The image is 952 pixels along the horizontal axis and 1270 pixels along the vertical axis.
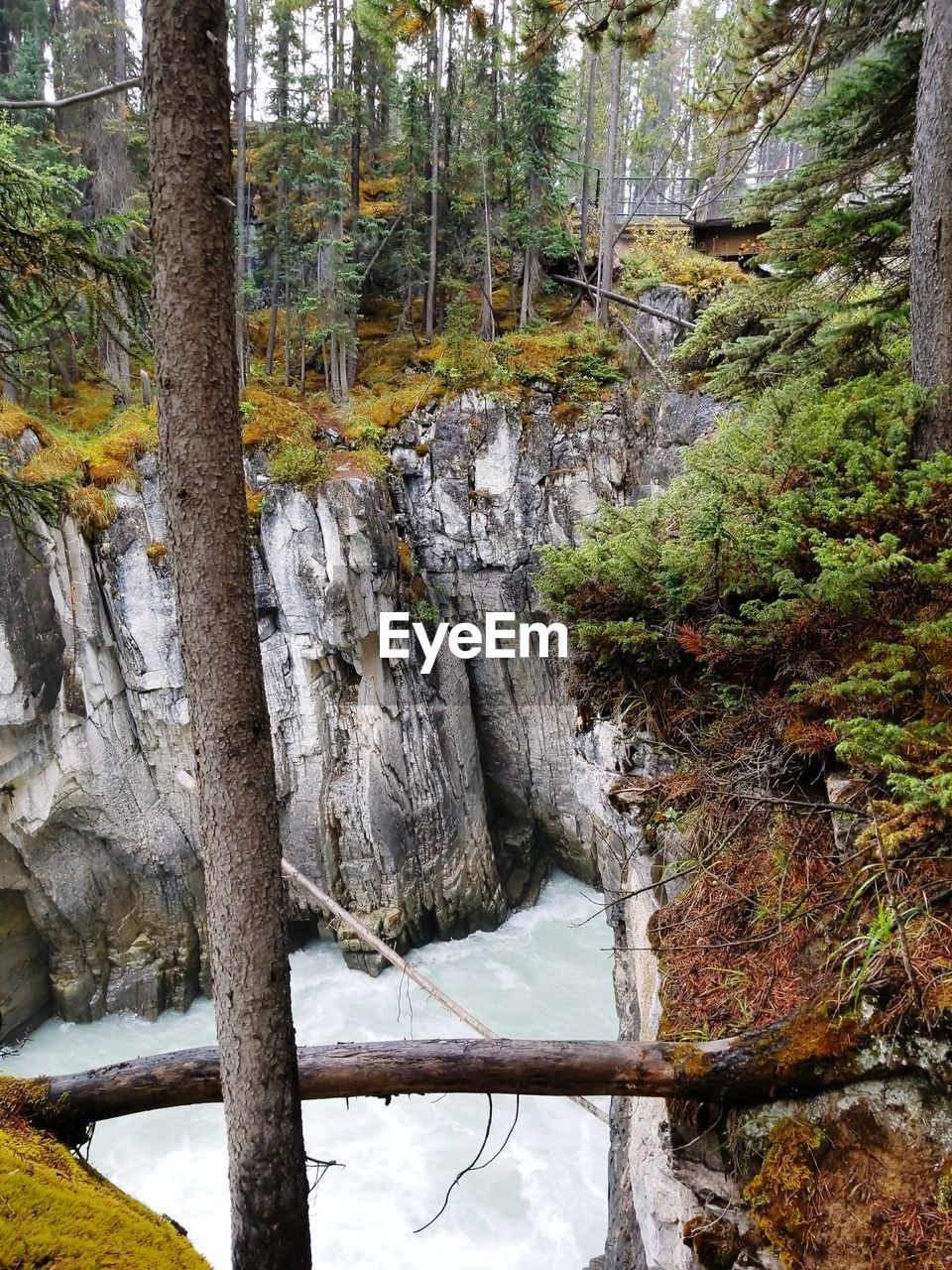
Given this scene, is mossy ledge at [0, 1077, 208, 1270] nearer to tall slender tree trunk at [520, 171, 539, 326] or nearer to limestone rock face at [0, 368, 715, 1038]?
limestone rock face at [0, 368, 715, 1038]

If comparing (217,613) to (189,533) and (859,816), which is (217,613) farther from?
(859,816)

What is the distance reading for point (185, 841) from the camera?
36.2ft

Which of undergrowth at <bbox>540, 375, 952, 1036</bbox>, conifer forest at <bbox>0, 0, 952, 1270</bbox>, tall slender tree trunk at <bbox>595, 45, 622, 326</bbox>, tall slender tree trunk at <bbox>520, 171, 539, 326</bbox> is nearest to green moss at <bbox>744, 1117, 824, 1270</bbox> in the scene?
conifer forest at <bbox>0, 0, 952, 1270</bbox>

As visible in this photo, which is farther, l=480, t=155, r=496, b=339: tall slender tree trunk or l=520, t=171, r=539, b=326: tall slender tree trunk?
l=480, t=155, r=496, b=339: tall slender tree trunk

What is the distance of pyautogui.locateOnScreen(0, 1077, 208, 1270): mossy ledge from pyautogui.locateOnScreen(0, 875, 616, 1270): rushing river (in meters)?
3.87

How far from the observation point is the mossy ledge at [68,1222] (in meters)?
1.85

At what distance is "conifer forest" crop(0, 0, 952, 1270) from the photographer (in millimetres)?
2227

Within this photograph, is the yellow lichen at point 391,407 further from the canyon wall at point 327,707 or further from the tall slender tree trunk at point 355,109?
the tall slender tree trunk at point 355,109

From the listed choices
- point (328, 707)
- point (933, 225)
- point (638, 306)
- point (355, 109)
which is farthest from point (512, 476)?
point (355, 109)

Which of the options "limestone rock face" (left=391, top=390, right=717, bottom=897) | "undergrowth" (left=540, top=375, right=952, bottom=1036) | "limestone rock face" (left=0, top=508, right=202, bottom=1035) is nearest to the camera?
"undergrowth" (left=540, top=375, right=952, bottom=1036)

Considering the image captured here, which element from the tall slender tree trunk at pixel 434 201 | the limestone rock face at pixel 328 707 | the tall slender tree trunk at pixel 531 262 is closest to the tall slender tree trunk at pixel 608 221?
the tall slender tree trunk at pixel 531 262

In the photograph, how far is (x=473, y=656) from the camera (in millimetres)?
13180

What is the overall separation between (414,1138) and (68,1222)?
8374 mm

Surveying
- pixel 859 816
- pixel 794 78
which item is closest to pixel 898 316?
pixel 794 78
